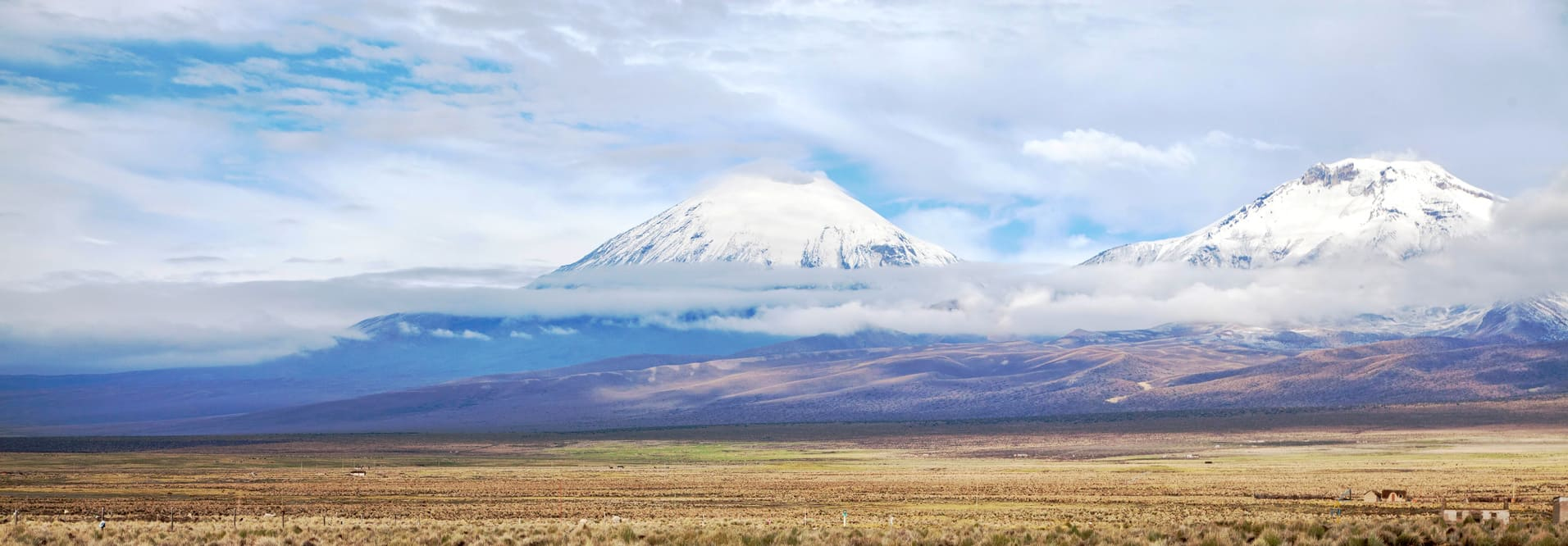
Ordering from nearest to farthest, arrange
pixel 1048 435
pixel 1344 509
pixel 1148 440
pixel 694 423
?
pixel 1344 509
pixel 1148 440
pixel 1048 435
pixel 694 423

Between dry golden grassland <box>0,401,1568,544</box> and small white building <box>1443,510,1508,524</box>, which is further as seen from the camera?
dry golden grassland <box>0,401,1568,544</box>

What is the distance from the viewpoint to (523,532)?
27.8m

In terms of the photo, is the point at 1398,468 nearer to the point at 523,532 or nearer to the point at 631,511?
the point at 631,511

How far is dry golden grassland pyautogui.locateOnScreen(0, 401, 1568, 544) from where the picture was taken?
25328mm

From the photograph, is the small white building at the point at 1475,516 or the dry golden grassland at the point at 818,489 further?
the dry golden grassland at the point at 818,489

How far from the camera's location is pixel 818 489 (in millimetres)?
57594

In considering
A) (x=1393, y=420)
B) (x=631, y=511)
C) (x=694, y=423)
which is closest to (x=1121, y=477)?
(x=631, y=511)

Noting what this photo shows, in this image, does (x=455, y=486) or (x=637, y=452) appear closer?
(x=455, y=486)

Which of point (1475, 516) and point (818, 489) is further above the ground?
point (1475, 516)

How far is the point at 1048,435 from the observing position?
5148 inches

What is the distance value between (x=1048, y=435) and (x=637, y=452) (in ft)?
138

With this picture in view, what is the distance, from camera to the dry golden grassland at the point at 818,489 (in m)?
25.3

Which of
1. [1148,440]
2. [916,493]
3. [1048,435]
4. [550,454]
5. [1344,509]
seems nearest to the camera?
[1344,509]

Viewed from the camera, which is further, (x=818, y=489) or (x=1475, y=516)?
(x=818, y=489)
